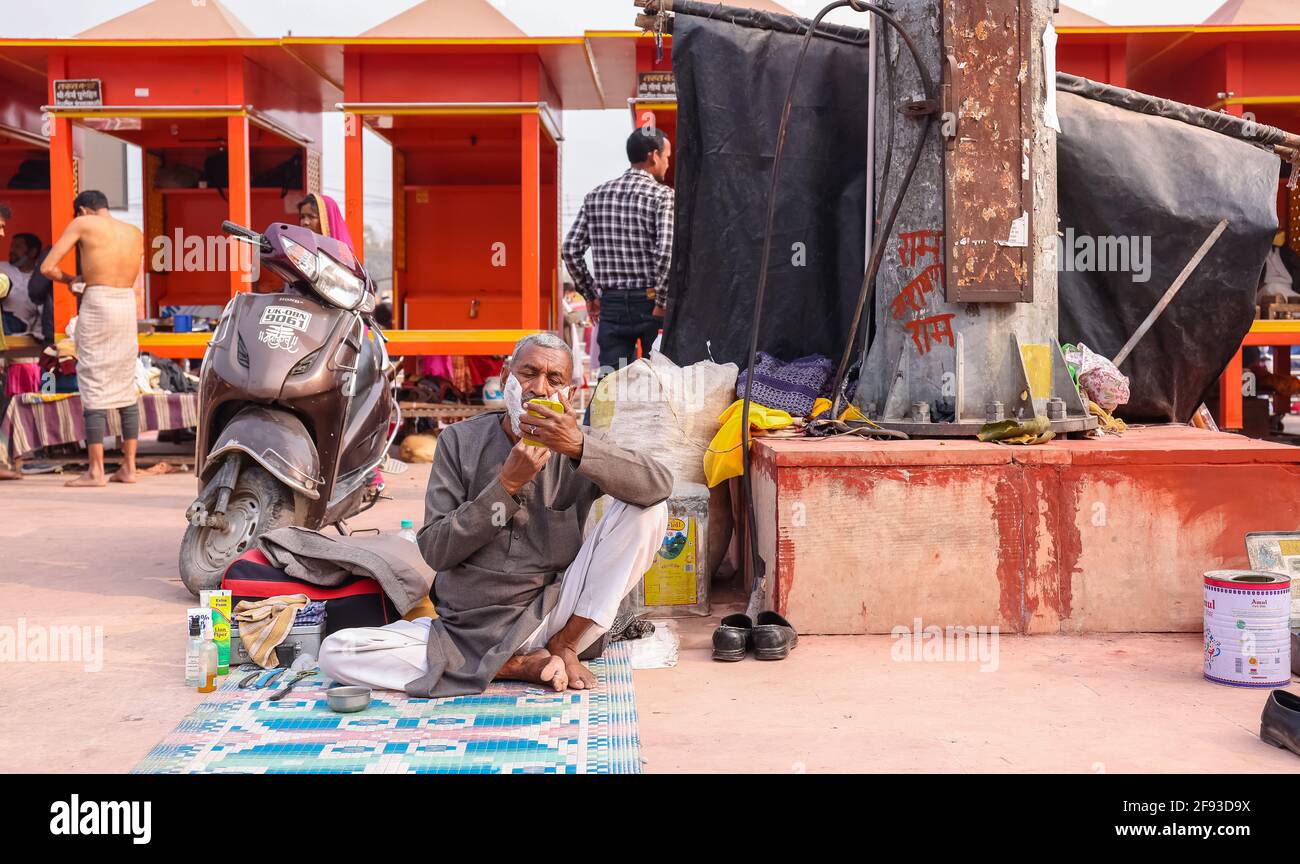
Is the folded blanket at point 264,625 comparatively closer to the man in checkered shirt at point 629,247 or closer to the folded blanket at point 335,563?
the folded blanket at point 335,563

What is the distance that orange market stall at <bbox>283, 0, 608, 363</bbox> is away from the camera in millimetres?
10133

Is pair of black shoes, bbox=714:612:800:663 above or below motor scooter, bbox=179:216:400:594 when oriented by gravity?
below

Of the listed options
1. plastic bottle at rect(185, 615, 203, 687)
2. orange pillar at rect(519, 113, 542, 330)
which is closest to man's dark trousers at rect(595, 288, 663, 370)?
plastic bottle at rect(185, 615, 203, 687)

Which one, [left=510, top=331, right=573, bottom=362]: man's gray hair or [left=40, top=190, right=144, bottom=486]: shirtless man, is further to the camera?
[left=40, top=190, right=144, bottom=486]: shirtless man

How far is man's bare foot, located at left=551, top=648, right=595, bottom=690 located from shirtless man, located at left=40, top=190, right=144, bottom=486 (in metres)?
5.96

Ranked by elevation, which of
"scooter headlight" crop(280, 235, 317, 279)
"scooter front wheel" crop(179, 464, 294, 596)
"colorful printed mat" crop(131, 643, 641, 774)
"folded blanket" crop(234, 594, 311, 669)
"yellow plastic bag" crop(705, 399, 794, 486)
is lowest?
"colorful printed mat" crop(131, 643, 641, 774)

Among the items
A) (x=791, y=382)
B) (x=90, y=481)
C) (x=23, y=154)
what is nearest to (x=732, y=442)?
(x=791, y=382)

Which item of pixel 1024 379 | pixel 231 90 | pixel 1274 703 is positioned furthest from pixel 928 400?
pixel 231 90

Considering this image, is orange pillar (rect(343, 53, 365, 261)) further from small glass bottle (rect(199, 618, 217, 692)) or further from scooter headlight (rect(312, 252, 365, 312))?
small glass bottle (rect(199, 618, 217, 692))

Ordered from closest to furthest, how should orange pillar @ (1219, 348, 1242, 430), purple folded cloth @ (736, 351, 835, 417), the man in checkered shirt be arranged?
purple folded cloth @ (736, 351, 835, 417) → the man in checkered shirt → orange pillar @ (1219, 348, 1242, 430)

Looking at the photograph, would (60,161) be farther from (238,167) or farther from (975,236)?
(975,236)

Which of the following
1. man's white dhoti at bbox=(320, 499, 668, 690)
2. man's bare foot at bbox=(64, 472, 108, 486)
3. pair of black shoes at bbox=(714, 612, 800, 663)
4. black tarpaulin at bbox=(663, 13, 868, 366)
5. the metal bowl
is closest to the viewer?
the metal bowl

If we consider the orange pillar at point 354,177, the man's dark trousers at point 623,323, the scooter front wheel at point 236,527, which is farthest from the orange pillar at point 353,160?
the scooter front wheel at point 236,527
